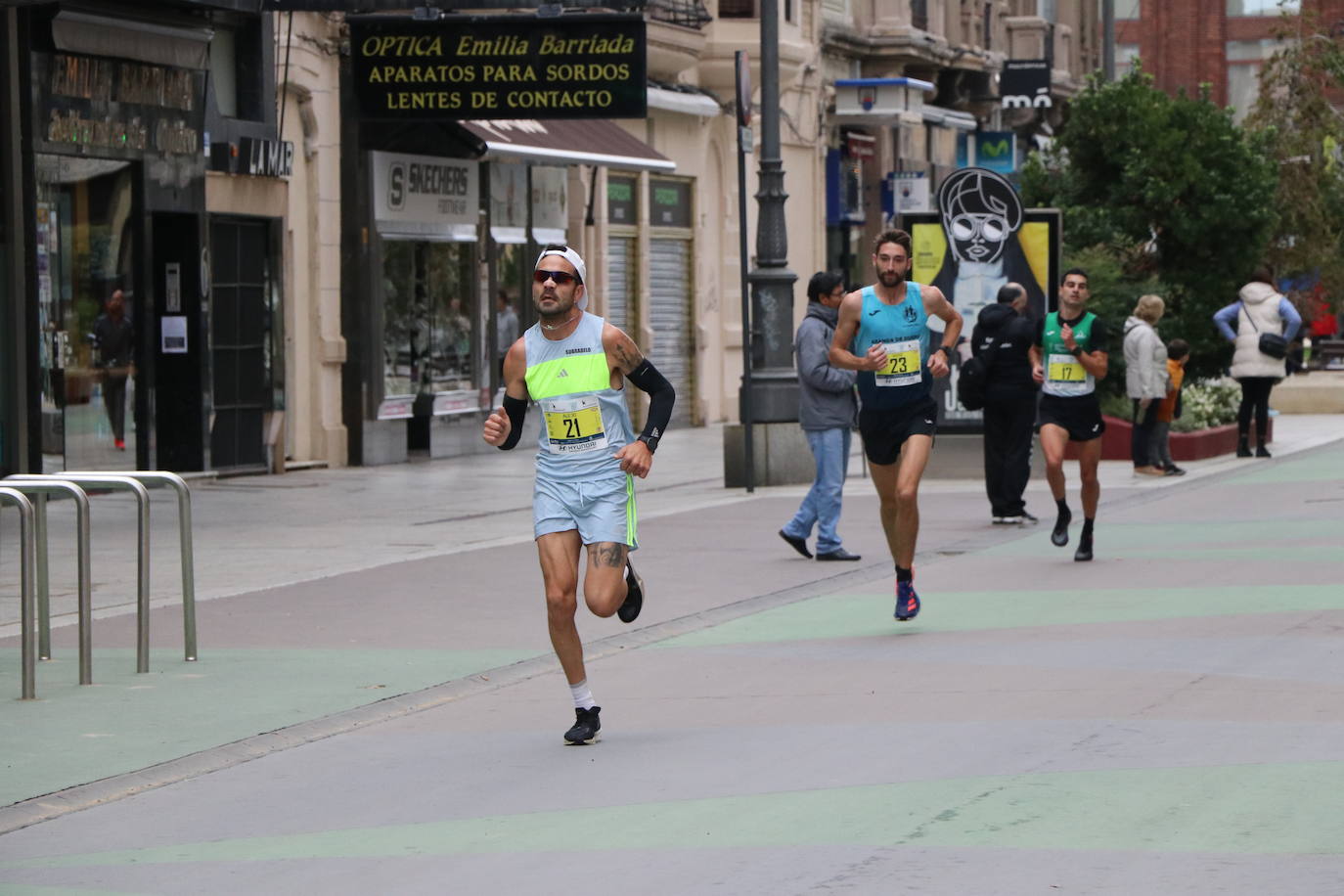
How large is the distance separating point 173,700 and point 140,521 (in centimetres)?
91

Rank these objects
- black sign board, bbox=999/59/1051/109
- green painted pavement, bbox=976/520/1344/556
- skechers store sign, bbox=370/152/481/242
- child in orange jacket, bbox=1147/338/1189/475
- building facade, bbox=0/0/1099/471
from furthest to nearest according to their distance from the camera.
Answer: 1. black sign board, bbox=999/59/1051/109
2. skechers store sign, bbox=370/152/481/242
3. child in orange jacket, bbox=1147/338/1189/475
4. building facade, bbox=0/0/1099/471
5. green painted pavement, bbox=976/520/1344/556

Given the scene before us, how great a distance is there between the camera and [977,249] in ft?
73.3

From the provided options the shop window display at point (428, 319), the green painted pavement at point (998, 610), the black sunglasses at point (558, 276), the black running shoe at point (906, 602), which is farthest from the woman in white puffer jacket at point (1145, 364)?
the black sunglasses at point (558, 276)

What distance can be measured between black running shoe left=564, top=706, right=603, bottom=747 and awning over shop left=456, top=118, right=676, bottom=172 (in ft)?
57.1

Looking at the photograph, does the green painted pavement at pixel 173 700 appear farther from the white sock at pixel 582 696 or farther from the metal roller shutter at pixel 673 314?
the metal roller shutter at pixel 673 314

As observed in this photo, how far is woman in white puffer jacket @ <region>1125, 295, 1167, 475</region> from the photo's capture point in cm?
2158

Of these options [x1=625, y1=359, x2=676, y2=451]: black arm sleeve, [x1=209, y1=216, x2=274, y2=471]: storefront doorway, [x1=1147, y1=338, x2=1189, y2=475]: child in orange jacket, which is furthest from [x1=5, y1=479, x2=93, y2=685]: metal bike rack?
[x1=1147, y1=338, x2=1189, y2=475]: child in orange jacket

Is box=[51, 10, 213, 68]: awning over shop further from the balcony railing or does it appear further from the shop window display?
the balcony railing

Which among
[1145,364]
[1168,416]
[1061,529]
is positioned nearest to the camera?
[1061,529]

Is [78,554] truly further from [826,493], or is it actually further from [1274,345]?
[1274,345]

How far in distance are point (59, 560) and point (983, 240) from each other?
32.1 feet

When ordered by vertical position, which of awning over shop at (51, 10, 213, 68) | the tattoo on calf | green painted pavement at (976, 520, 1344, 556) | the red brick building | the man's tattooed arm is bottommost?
green painted pavement at (976, 520, 1344, 556)

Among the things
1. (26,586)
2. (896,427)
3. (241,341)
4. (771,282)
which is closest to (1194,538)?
(896,427)

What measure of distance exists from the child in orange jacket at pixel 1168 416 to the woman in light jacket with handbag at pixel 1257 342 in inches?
69.0
